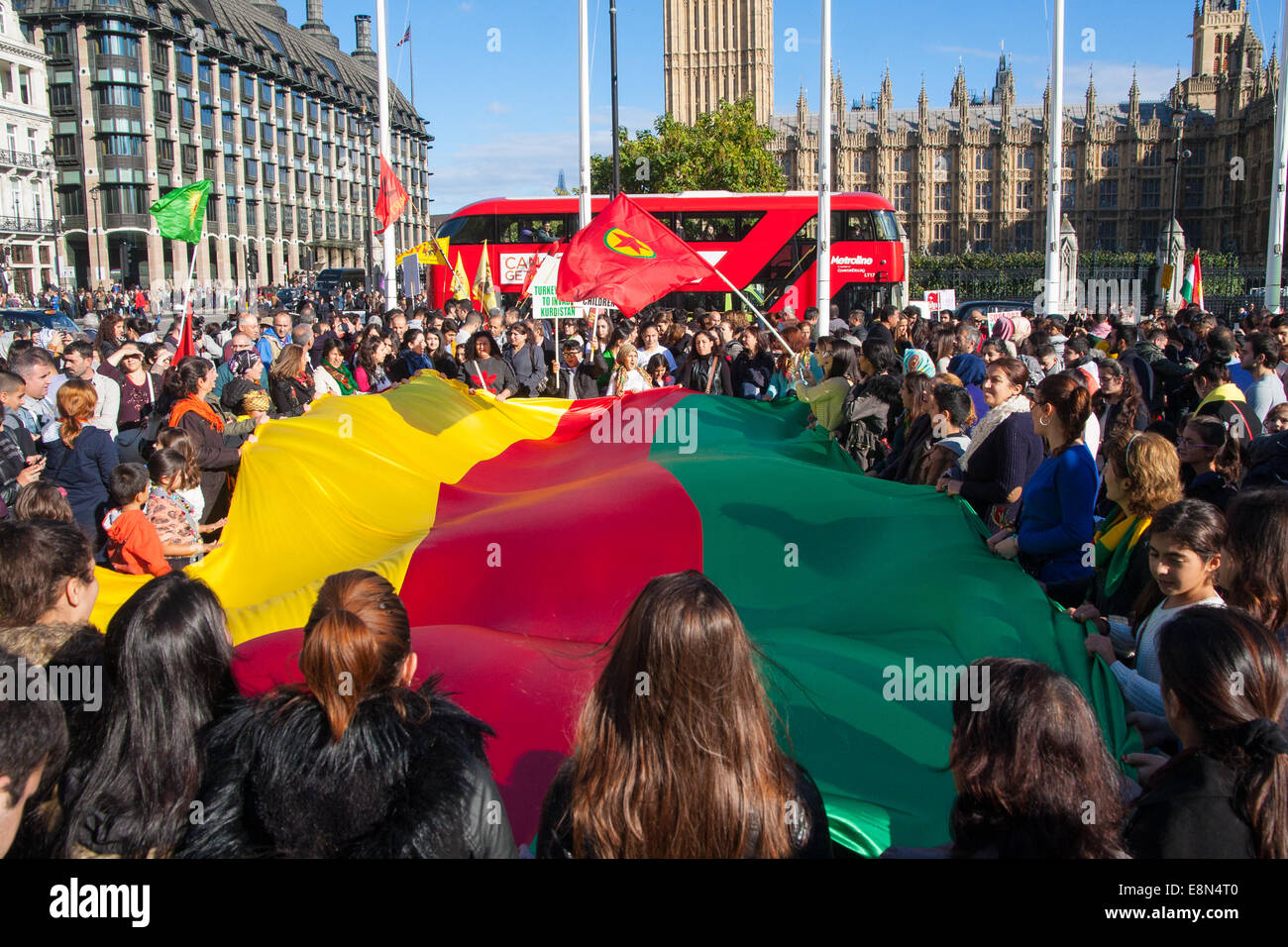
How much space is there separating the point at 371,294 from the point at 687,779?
3823 cm

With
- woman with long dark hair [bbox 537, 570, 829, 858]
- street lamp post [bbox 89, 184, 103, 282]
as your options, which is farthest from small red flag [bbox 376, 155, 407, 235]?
street lamp post [bbox 89, 184, 103, 282]

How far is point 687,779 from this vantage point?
2.16m

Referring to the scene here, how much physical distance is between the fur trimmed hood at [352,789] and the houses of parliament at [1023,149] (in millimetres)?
71956

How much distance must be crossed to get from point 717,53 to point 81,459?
83554 mm

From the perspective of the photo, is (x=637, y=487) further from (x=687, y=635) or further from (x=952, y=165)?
(x=952, y=165)

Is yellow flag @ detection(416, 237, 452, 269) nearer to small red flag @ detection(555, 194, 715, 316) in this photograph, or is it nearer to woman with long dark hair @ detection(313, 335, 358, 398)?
woman with long dark hair @ detection(313, 335, 358, 398)

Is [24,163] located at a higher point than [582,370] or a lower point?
higher

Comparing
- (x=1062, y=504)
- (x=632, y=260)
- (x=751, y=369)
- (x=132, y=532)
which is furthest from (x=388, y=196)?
(x=1062, y=504)

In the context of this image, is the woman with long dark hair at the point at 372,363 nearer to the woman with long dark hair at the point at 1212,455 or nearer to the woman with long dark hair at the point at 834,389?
the woman with long dark hair at the point at 834,389

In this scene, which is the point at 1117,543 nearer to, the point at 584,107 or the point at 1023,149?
the point at 584,107

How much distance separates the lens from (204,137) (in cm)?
6550

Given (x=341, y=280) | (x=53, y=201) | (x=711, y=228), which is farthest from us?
(x=53, y=201)

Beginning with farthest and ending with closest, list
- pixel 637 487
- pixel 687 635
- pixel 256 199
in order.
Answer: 1. pixel 256 199
2. pixel 637 487
3. pixel 687 635
